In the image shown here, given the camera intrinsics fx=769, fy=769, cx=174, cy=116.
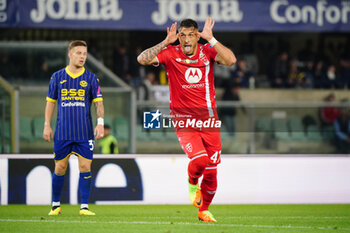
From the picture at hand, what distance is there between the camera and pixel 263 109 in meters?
13.7

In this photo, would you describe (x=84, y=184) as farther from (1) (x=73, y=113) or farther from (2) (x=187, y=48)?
(2) (x=187, y=48)

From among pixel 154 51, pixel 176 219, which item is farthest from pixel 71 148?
pixel 154 51

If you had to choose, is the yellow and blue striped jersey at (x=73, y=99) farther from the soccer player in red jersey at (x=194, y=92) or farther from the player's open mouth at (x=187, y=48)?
the player's open mouth at (x=187, y=48)

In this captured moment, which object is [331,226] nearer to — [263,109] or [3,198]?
[3,198]

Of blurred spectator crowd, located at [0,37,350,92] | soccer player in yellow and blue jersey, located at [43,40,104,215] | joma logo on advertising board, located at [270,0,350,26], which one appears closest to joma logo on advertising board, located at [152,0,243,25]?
joma logo on advertising board, located at [270,0,350,26]

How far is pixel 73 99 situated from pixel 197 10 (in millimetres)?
7570

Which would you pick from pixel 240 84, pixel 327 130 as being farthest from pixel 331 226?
pixel 240 84

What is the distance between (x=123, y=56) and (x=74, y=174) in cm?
645

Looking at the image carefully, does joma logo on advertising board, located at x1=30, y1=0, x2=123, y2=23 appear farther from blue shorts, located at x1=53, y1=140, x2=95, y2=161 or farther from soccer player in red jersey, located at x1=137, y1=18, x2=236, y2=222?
soccer player in red jersey, located at x1=137, y1=18, x2=236, y2=222

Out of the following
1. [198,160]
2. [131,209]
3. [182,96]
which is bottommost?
[131,209]

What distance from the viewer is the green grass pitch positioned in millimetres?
7457

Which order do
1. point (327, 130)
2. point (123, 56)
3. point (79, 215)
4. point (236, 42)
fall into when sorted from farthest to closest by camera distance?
1. point (236, 42)
2. point (123, 56)
3. point (327, 130)
4. point (79, 215)

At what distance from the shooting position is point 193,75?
8086 millimetres

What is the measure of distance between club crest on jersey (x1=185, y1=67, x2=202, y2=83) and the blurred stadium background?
3355 mm
